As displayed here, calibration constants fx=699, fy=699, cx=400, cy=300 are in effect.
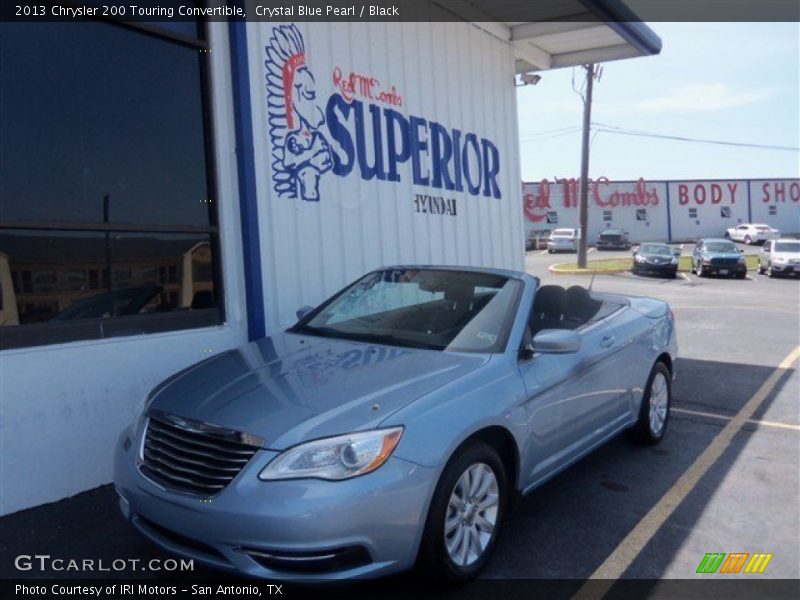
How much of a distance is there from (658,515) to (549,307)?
1598 millimetres

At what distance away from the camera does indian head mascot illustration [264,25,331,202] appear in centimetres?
621

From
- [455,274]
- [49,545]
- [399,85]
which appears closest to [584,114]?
[399,85]

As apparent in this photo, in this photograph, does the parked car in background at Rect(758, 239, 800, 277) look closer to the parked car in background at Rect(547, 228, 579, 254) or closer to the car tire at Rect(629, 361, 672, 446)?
the parked car in background at Rect(547, 228, 579, 254)

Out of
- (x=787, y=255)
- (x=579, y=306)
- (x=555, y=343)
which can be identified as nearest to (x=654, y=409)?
(x=579, y=306)

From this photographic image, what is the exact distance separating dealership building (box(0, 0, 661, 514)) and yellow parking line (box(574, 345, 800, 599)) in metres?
2.53

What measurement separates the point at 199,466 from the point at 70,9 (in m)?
3.44

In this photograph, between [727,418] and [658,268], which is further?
[658,268]

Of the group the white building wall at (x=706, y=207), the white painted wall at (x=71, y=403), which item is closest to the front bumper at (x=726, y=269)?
the white painted wall at (x=71, y=403)

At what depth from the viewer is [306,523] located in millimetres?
2766

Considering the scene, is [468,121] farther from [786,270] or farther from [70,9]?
[786,270]

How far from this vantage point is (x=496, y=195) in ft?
32.2

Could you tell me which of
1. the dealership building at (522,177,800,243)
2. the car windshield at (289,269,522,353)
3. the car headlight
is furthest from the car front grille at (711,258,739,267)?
the dealership building at (522,177,800,243)

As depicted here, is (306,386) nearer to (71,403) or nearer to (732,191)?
(71,403)

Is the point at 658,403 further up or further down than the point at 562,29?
further down
